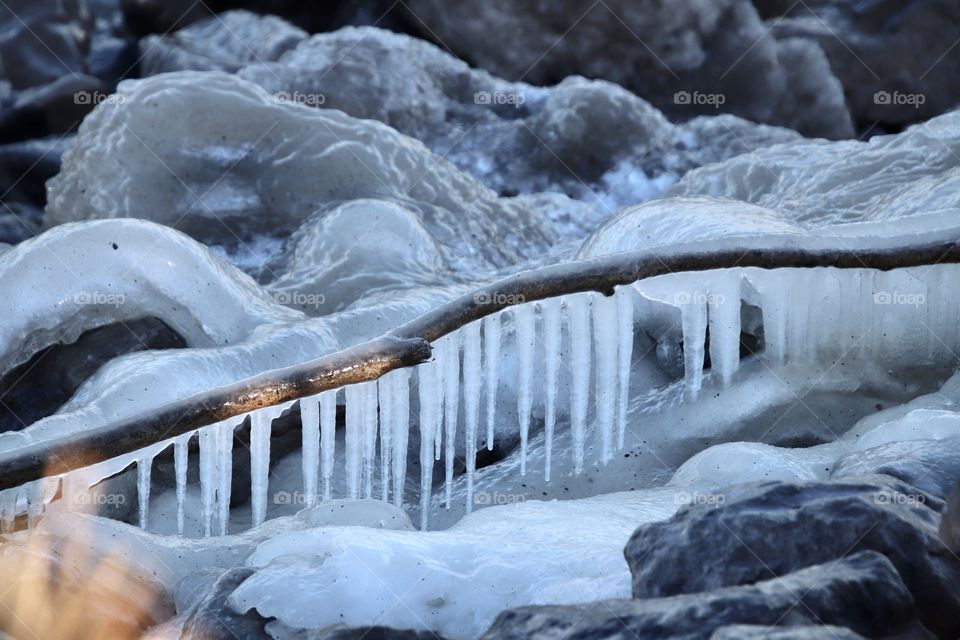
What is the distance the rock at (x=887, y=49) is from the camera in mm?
9977

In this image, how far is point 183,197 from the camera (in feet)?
20.4

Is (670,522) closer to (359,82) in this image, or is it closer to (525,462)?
(525,462)

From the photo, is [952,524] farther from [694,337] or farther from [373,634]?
[694,337]

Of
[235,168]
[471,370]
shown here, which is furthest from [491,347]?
[235,168]

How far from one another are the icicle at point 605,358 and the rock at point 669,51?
6.00 meters

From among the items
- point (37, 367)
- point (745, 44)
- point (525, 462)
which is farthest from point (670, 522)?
point (745, 44)

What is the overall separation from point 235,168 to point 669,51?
14.2 ft

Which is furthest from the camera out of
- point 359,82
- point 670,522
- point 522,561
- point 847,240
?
point 359,82

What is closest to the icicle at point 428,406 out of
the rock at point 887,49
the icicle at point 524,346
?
the icicle at point 524,346

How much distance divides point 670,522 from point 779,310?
1.76 meters

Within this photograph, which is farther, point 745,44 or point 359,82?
point 745,44

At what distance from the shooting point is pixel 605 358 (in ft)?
12.6

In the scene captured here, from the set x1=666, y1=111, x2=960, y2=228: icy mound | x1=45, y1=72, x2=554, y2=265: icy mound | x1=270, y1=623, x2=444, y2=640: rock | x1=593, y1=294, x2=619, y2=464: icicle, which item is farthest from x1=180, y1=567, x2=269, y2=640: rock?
x1=45, y1=72, x2=554, y2=265: icy mound

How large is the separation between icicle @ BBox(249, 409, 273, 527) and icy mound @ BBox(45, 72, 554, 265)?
8.40 feet
